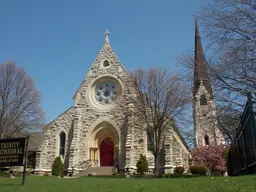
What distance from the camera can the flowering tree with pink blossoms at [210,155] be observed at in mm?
26625

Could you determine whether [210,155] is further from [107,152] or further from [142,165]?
[107,152]

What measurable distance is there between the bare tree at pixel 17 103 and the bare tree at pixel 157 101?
1070 cm

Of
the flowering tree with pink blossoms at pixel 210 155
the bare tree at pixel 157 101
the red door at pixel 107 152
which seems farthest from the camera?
the flowering tree with pink blossoms at pixel 210 155

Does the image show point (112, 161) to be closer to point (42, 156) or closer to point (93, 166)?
point (93, 166)

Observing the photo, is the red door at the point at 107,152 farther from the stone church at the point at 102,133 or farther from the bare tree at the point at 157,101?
the bare tree at the point at 157,101

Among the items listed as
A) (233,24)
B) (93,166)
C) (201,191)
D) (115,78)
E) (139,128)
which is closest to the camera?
(201,191)

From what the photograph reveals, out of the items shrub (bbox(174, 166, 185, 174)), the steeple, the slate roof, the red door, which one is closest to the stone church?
the red door

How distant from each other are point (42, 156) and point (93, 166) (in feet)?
16.4

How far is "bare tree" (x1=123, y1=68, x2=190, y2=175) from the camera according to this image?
1941 centimetres

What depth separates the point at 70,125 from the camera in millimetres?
25547

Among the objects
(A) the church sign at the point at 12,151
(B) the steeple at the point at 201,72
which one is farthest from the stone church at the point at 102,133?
(A) the church sign at the point at 12,151

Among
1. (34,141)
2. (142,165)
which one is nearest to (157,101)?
(142,165)

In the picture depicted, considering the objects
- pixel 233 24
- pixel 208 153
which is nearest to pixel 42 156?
pixel 208 153

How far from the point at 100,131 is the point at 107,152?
2.18 m
